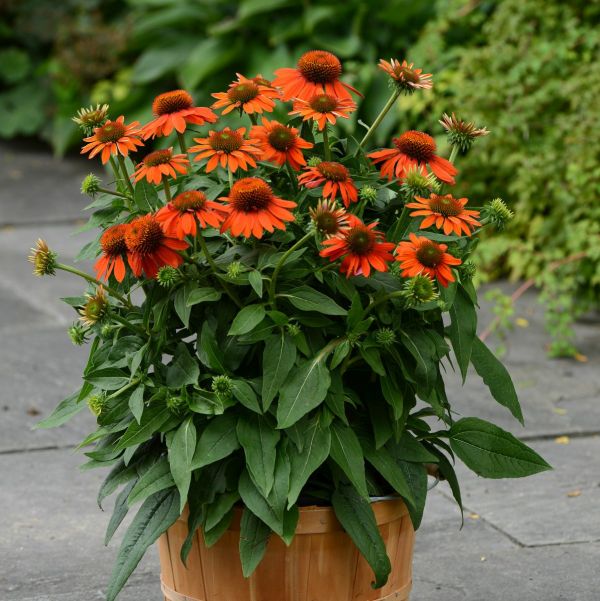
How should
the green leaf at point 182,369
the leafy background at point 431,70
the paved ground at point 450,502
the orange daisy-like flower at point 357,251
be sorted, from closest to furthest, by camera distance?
the orange daisy-like flower at point 357,251, the green leaf at point 182,369, the paved ground at point 450,502, the leafy background at point 431,70

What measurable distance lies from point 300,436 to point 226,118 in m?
5.03

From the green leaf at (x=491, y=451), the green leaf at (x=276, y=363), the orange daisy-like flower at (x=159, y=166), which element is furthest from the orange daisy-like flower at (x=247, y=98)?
the green leaf at (x=491, y=451)

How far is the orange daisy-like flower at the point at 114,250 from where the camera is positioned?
7.35ft

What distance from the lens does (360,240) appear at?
2.16 m

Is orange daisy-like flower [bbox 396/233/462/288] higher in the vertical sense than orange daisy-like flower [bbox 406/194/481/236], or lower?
lower

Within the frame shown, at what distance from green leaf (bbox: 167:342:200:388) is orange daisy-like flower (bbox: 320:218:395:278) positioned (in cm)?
35

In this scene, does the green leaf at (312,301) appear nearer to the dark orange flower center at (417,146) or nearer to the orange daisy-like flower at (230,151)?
the orange daisy-like flower at (230,151)

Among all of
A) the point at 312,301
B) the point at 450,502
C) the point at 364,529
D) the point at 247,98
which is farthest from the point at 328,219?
the point at 450,502

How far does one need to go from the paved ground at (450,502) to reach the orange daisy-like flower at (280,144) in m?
1.30

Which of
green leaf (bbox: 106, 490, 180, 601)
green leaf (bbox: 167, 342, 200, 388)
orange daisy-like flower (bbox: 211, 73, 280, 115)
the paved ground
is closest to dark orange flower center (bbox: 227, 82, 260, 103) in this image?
orange daisy-like flower (bbox: 211, 73, 280, 115)

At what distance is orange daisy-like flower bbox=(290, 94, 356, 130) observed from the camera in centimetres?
233

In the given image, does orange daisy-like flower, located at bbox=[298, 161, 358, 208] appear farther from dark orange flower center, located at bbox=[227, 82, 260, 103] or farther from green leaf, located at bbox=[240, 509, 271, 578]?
green leaf, located at bbox=[240, 509, 271, 578]

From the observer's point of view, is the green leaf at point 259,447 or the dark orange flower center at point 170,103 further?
the dark orange flower center at point 170,103

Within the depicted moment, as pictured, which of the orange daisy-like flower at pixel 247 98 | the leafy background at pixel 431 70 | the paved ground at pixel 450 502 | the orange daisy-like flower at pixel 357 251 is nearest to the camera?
the orange daisy-like flower at pixel 357 251
